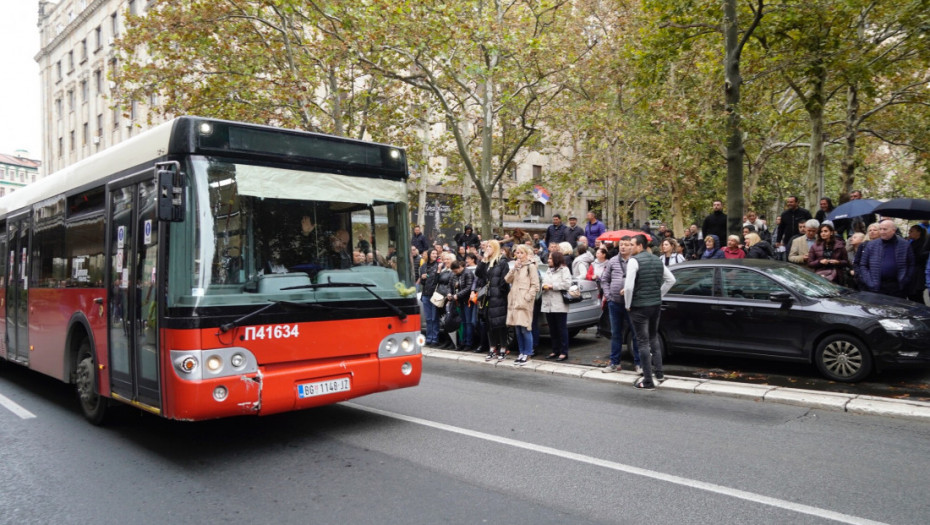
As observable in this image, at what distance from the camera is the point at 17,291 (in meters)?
9.02

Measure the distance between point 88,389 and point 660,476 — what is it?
5.67 meters

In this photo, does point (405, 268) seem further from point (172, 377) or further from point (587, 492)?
point (587, 492)

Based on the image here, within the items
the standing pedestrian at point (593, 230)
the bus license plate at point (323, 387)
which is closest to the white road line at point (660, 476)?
the bus license plate at point (323, 387)

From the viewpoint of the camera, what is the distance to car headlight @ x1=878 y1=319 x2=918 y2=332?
7.91 meters

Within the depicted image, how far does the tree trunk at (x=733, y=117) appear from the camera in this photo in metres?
12.1

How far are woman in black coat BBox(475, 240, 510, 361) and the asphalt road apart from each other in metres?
3.40

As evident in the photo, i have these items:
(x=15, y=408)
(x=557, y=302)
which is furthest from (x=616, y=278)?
(x=15, y=408)

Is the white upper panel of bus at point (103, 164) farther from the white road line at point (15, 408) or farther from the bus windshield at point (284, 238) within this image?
the white road line at point (15, 408)

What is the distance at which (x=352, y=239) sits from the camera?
19.9 feet

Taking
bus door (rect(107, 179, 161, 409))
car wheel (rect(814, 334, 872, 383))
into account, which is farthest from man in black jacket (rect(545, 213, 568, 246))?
bus door (rect(107, 179, 161, 409))

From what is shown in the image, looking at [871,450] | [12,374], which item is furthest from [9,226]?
[871,450]

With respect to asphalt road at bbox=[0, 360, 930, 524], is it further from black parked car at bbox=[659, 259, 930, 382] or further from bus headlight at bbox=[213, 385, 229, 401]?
black parked car at bbox=[659, 259, 930, 382]

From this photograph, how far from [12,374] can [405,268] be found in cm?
789

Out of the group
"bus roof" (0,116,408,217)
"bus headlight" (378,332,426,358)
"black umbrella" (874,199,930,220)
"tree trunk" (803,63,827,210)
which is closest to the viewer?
"bus roof" (0,116,408,217)
